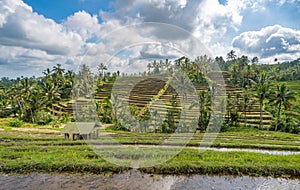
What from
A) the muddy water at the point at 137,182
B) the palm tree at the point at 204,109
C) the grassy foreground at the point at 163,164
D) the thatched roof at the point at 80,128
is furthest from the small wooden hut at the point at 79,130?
the palm tree at the point at 204,109

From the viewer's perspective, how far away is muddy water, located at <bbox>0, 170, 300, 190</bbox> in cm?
809

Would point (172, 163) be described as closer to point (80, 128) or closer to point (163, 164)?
point (163, 164)

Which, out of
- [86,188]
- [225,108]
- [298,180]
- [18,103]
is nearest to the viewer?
[86,188]

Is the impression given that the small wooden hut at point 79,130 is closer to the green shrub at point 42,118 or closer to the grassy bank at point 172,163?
the grassy bank at point 172,163

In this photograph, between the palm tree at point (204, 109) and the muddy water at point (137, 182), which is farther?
the palm tree at point (204, 109)

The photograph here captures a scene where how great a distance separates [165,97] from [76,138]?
530 inches

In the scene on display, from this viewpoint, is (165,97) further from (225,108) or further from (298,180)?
(298,180)

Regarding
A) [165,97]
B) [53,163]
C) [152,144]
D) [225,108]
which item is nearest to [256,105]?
[225,108]

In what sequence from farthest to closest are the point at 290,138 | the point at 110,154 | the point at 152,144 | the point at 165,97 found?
the point at 165,97 → the point at 290,138 → the point at 152,144 → the point at 110,154

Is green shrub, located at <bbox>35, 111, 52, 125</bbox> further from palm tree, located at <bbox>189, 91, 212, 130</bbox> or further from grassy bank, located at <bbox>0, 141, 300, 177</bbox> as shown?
palm tree, located at <bbox>189, 91, 212, 130</bbox>

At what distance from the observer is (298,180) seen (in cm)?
900

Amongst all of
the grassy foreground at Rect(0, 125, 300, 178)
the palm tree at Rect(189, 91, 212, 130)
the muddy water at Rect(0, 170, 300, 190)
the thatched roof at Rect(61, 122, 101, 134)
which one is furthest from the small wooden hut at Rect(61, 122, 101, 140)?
the palm tree at Rect(189, 91, 212, 130)

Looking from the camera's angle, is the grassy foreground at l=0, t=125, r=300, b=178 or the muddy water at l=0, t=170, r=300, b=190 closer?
the muddy water at l=0, t=170, r=300, b=190

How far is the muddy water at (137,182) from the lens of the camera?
8094 millimetres
